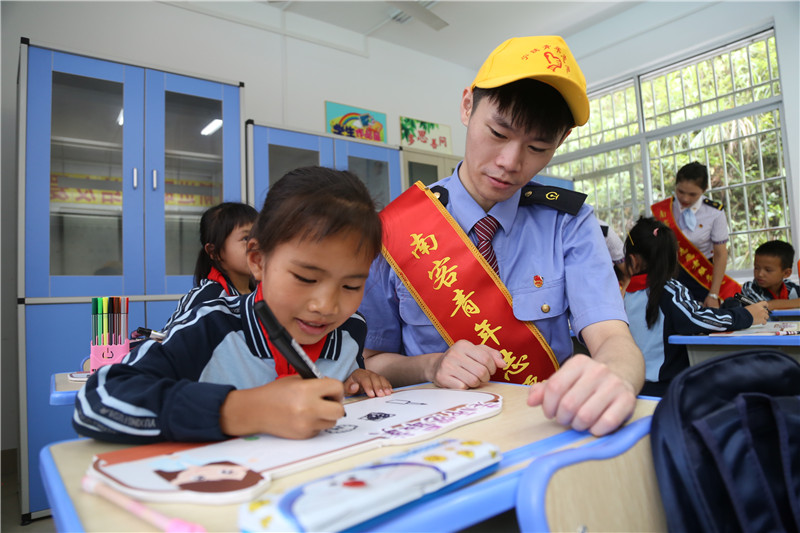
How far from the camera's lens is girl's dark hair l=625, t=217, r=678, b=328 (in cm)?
245

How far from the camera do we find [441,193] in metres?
1.31

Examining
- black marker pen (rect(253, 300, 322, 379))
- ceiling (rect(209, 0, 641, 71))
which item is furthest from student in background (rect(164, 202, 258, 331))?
ceiling (rect(209, 0, 641, 71))

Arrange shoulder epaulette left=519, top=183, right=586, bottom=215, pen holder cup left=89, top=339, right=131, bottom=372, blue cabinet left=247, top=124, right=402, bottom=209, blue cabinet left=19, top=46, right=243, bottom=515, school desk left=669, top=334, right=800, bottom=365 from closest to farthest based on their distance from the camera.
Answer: shoulder epaulette left=519, top=183, right=586, bottom=215 → pen holder cup left=89, top=339, right=131, bottom=372 → school desk left=669, top=334, right=800, bottom=365 → blue cabinet left=19, top=46, right=243, bottom=515 → blue cabinet left=247, top=124, right=402, bottom=209

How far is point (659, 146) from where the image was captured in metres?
5.08

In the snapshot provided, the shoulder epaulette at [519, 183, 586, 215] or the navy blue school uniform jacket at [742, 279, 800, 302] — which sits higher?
the shoulder epaulette at [519, 183, 586, 215]

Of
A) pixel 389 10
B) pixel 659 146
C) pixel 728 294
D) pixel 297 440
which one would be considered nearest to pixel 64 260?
pixel 297 440

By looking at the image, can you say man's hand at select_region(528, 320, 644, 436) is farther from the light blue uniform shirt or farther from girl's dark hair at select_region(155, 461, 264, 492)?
the light blue uniform shirt

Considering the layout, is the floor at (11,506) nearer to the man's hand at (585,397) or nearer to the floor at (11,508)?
the floor at (11,508)

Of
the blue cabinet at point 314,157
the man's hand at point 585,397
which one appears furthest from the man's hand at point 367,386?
the blue cabinet at point 314,157

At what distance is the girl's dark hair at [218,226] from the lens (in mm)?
2238

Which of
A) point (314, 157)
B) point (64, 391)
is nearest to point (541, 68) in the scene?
point (64, 391)

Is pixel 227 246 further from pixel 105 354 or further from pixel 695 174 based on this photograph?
pixel 695 174

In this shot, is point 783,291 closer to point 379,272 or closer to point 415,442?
point 379,272

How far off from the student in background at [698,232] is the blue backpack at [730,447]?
3.67 m
